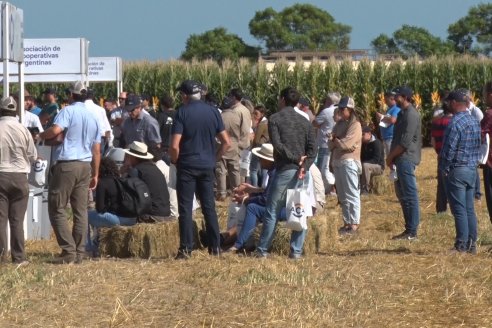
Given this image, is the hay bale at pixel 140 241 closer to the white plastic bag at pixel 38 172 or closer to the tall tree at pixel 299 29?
the white plastic bag at pixel 38 172

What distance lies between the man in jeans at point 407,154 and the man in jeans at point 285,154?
2058 millimetres

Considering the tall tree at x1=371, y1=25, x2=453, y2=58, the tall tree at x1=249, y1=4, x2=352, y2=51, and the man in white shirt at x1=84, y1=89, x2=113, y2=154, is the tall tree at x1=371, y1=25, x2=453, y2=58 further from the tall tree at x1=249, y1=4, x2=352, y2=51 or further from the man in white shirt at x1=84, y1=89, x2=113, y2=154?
the man in white shirt at x1=84, y1=89, x2=113, y2=154

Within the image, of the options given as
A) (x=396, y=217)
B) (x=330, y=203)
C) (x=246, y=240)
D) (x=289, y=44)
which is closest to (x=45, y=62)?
(x=330, y=203)

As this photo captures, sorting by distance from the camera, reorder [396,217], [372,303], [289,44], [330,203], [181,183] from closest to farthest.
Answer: [372,303] → [181,183] → [396,217] → [330,203] → [289,44]

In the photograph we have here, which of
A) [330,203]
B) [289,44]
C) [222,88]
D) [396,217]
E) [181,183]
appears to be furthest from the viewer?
[289,44]

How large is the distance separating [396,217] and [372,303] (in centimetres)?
798

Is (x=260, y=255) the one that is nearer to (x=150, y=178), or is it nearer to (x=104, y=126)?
(x=150, y=178)

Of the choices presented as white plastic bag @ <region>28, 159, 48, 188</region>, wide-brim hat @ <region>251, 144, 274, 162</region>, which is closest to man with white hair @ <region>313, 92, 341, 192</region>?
wide-brim hat @ <region>251, 144, 274, 162</region>

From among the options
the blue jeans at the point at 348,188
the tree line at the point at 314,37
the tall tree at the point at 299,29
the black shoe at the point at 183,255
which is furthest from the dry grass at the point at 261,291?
the tall tree at the point at 299,29

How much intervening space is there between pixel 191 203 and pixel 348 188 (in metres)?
3.60

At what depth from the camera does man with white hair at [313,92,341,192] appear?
20.2m

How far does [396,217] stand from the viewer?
1902cm

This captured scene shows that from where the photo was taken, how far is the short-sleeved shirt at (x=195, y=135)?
1327 cm

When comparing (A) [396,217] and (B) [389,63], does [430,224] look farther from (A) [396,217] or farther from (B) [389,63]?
(B) [389,63]
